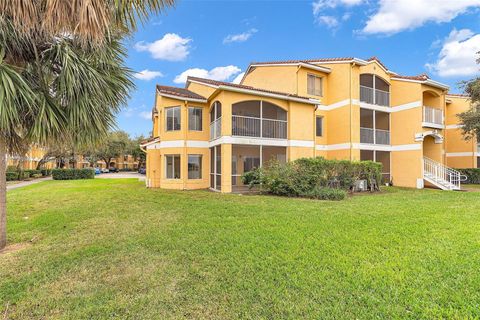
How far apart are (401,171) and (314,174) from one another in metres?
10.8

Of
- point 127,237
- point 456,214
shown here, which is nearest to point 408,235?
point 456,214

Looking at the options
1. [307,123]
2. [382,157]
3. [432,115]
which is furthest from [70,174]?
[432,115]

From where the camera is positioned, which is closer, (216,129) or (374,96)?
(216,129)

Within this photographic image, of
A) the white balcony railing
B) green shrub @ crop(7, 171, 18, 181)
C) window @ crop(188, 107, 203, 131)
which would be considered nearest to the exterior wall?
the white balcony railing

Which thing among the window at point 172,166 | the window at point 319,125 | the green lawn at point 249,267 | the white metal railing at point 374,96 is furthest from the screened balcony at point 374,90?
the window at point 172,166

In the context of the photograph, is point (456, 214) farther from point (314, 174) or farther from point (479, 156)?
point (479, 156)

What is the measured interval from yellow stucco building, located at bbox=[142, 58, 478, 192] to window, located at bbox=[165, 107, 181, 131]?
0.08 meters

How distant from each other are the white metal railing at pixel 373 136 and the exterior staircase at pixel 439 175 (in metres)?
3.34

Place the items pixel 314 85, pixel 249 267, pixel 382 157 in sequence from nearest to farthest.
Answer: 1. pixel 249 267
2. pixel 314 85
3. pixel 382 157

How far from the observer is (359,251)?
17.3ft

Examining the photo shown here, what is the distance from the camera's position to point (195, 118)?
18156 millimetres

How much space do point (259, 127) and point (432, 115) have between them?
14.3 m

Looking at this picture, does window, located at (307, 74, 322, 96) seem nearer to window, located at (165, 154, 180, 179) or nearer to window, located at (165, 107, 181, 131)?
window, located at (165, 107, 181, 131)

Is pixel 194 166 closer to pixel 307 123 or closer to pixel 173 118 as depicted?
pixel 173 118
